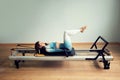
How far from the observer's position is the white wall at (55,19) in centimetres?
369

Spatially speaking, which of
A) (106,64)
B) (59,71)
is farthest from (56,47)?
(106,64)

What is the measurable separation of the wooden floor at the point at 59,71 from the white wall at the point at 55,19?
0.83 meters

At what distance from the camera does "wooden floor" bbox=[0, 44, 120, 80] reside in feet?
8.15

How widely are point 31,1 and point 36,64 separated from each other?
1.26 meters

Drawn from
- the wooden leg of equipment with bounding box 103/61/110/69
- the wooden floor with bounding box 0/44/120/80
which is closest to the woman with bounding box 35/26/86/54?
the wooden floor with bounding box 0/44/120/80

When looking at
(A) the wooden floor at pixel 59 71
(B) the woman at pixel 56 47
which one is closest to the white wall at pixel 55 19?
(A) the wooden floor at pixel 59 71

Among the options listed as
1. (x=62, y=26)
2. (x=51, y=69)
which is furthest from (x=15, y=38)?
(x=51, y=69)

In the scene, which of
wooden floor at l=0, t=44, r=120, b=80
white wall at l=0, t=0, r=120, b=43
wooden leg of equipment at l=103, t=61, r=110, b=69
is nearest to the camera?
wooden floor at l=0, t=44, r=120, b=80

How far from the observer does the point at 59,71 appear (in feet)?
8.70

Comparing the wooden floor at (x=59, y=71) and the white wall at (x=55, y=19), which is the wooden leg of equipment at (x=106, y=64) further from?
the white wall at (x=55, y=19)

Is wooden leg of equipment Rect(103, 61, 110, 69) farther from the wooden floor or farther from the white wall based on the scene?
the white wall

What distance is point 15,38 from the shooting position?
3.86m

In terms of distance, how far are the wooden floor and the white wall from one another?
832 mm

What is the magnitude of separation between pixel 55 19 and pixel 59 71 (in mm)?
1327
